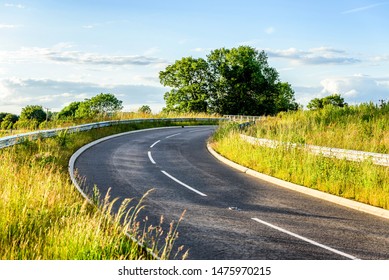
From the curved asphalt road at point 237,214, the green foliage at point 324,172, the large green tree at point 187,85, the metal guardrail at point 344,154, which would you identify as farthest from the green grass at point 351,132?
the large green tree at point 187,85

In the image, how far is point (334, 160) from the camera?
13250 mm

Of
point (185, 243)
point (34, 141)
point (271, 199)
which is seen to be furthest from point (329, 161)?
point (34, 141)

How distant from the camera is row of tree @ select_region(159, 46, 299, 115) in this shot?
67.6 m

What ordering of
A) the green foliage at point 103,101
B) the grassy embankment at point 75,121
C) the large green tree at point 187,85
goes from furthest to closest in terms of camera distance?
1. the green foliage at point 103,101
2. the large green tree at point 187,85
3. the grassy embankment at point 75,121

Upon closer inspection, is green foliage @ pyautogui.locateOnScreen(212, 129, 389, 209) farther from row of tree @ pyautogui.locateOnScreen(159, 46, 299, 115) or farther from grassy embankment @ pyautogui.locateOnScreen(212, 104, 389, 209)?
row of tree @ pyautogui.locateOnScreen(159, 46, 299, 115)

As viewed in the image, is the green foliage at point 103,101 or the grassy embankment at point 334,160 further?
the green foliage at point 103,101

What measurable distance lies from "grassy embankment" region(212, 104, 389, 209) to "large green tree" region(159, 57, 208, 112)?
44.5m

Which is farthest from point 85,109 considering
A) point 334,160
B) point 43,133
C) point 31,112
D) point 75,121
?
point 334,160

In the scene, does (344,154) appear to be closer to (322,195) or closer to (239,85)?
(322,195)

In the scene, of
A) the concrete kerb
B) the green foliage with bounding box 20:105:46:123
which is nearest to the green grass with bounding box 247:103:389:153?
the concrete kerb

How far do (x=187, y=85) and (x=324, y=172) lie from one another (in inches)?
2229

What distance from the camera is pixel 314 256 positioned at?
6.95 metres

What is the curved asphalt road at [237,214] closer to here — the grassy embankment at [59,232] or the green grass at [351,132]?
the grassy embankment at [59,232]

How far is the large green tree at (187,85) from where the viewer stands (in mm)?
66688
